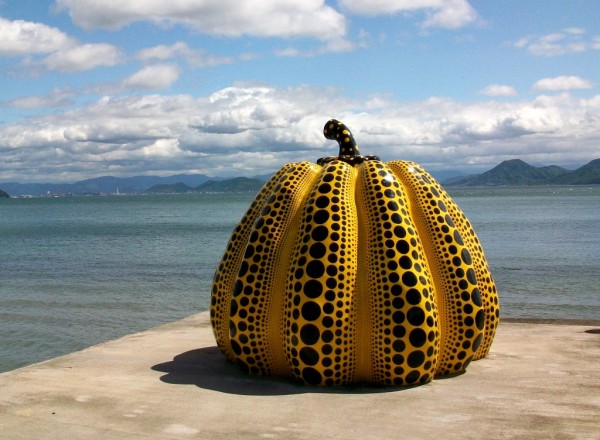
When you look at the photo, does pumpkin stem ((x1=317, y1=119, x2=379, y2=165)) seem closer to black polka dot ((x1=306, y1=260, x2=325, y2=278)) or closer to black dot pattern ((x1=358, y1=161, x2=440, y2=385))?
black dot pattern ((x1=358, y1=161, x2=440, y2=385))

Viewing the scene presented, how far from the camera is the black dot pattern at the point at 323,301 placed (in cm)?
686

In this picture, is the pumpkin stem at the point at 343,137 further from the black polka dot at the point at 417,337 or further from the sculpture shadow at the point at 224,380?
the sculpture shadow at the point at 224,380

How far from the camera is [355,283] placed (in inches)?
275

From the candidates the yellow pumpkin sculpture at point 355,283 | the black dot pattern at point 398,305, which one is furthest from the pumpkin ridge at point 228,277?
the black dot pattern at point 398,305

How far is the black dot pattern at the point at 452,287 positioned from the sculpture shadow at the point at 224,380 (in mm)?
690

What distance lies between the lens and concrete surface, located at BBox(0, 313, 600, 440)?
19.1 ft

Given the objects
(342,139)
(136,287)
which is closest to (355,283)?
(342,139)

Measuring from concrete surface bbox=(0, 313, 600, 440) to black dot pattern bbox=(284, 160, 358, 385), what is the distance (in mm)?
247

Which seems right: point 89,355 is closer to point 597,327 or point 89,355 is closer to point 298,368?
point 298,368

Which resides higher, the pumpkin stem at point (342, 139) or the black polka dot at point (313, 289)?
the pumpkin stem at point (342, 139)

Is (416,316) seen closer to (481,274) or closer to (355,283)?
(355,283)

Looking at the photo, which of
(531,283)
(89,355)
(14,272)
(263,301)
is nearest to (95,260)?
(14,272)

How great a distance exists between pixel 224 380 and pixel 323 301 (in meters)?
1.34

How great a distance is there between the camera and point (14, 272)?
27.6m
